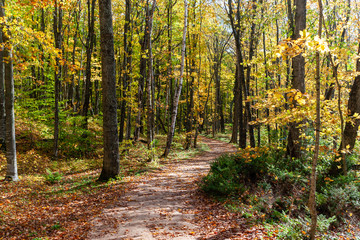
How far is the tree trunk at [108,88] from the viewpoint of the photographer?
7.48m

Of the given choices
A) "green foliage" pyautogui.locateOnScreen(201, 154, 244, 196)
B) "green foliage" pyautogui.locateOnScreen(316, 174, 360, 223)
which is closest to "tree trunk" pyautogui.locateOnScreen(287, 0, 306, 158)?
"green foliage" pyautogui.locateOnScreen(316, 174, 360, 223)

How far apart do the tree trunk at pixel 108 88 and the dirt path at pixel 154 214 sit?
4.45 ft

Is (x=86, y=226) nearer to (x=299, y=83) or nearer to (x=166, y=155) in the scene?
(x=299, y=83)

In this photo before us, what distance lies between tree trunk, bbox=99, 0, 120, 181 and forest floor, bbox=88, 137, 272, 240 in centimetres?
138

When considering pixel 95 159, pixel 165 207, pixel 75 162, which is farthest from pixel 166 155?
pixel 165 207

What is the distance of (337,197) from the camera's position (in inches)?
235

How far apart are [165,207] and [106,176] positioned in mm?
3105

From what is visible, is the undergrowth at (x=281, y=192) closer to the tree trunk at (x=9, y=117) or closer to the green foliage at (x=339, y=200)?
the green foliage at (x=339, y=200)

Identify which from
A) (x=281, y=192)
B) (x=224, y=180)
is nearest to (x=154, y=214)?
(x=224, y=180)

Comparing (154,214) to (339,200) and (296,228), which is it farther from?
(339,200)

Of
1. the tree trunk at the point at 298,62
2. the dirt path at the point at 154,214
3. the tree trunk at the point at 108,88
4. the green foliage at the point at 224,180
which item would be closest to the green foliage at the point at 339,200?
the tree trunk at the point at 298,62

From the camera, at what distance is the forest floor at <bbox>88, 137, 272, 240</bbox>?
14.6ft

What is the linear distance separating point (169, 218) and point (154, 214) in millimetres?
437

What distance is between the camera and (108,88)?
25.1ft
